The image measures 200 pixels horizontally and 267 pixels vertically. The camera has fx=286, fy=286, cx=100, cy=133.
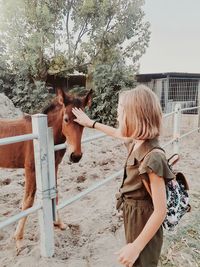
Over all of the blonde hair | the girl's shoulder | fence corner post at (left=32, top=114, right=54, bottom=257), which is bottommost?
fence corner post at (left=32, top=114, right=54, bottom=257)

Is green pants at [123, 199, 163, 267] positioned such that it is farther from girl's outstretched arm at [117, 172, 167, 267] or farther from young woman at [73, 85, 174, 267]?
girl's outstretched arm at [117, 172, 167, 267]

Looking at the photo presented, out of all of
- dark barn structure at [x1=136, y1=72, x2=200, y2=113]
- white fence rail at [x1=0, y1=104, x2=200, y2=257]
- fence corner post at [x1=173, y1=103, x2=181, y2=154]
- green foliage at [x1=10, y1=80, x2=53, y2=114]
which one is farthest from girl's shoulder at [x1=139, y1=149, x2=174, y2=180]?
green foliage at [x1=10, y1=80, x2=53, y2=114]

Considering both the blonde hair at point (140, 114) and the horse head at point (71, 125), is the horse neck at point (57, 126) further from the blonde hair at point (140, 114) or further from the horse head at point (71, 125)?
the blonde hair at point (140, 114)

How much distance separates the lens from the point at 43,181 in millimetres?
2180

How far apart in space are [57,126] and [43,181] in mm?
662

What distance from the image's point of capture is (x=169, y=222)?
158 centimetres

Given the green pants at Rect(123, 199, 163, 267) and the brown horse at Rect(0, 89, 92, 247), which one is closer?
the green pants at Rect(123, 199, 163, 267)

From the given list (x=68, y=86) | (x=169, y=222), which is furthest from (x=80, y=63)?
(x=169, y=222)

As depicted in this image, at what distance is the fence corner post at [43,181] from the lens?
209cm

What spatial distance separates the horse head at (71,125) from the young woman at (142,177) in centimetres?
101

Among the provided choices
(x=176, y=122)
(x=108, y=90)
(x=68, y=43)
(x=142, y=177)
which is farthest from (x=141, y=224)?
(x=68, y=43)

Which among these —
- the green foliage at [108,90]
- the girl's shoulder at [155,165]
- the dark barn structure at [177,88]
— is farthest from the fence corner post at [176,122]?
the dark barn structure at [177,88]

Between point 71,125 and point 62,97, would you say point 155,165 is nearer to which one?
point 71,125

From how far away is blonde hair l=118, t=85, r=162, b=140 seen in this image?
1315 millimetres
